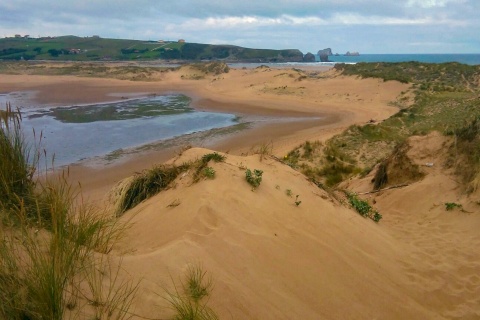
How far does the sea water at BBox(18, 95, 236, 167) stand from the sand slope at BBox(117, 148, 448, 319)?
10.0 meters

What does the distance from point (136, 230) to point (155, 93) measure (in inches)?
→ 1380

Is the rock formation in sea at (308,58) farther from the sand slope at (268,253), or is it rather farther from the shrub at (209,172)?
the shrub at (209,172)

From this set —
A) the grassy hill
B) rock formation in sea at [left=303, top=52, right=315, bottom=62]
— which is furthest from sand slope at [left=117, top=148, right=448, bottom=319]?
rock formation in sea at [left=303, top=52, right=315, bottom=62]

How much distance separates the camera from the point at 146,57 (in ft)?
321

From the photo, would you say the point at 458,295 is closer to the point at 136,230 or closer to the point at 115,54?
the point at 136,230

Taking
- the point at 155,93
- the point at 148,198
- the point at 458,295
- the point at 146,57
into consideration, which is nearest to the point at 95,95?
the point at 155,93

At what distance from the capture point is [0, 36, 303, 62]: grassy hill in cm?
9194

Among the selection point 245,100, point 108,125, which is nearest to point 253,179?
point 108,125

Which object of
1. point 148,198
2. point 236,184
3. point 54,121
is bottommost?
point 54,121

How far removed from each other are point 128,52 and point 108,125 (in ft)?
287

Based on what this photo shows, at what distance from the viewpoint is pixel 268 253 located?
13.3ft

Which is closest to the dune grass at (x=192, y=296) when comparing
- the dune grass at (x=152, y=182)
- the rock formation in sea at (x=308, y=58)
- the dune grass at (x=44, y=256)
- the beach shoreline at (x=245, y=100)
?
the dune grass at (x=44, y=256)

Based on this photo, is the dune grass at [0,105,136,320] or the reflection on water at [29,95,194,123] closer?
the dune grass at [0,105,136,320]

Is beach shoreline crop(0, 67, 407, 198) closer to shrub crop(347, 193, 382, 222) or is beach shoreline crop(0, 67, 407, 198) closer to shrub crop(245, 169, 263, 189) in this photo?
shrub crop(245, 169, 263, 189)
